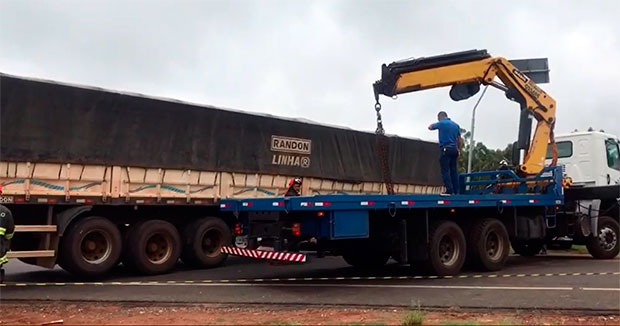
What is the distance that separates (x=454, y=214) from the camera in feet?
37.8

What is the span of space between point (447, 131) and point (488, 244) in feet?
7.36

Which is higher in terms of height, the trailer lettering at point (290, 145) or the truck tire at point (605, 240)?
the trailer lettering at point (290, 145)

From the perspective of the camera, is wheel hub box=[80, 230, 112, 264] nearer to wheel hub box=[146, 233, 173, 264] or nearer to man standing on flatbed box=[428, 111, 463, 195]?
wheel hub box=[146, 233, 173, 264]

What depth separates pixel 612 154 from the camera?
49.3 ft

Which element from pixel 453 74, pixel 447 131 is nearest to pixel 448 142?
pixel 447 131

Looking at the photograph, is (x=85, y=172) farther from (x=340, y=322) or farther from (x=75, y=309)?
(x=340, y=322)

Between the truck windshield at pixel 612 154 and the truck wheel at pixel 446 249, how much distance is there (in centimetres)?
581

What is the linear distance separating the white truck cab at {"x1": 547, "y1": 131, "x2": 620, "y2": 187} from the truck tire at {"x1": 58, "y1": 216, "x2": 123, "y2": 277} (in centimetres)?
985

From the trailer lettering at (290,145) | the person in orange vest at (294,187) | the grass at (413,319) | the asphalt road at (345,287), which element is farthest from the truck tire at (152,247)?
the grass at (413,319)

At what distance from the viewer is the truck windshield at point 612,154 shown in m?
14.9

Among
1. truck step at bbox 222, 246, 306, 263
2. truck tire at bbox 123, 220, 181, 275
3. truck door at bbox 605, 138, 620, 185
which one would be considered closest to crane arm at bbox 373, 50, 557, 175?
truck door at bbox 605, 138, 620, 185

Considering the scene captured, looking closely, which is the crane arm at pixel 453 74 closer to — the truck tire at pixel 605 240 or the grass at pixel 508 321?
the truck tire at pixel 605 240

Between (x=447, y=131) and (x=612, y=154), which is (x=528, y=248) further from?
(x=447, y=131)

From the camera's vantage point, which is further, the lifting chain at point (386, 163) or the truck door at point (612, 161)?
the lifting chain at point (386, 163)
